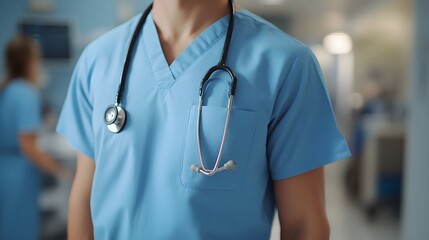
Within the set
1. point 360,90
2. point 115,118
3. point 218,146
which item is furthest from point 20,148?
point 360,90

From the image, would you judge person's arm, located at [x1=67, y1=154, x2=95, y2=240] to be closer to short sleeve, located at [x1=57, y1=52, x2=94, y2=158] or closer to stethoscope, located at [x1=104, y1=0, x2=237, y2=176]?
short sleeve, located at [x1=57, y1=52, x2=94, y2=158]

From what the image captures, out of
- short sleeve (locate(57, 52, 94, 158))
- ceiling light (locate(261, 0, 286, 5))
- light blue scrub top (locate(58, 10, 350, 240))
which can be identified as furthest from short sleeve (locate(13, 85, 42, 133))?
ceiling light (locate(261, 0, 286, 5))

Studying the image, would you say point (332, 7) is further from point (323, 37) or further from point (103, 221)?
point (103, 221)

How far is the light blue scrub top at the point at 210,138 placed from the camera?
0.61 metres

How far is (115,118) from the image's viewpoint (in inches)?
24.6

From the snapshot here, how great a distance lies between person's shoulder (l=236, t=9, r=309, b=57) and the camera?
2.11 feet

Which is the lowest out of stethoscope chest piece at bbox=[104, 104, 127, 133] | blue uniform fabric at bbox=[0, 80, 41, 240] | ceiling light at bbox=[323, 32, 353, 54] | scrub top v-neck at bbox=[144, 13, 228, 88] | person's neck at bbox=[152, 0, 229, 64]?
blue uniform fabric at bbox=[0, 80, 41, 240]

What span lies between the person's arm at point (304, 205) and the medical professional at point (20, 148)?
134cm

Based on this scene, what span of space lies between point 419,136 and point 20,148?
1.91 meters

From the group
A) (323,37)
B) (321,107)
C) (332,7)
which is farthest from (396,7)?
(321,107)

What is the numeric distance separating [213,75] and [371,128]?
10.2 feet

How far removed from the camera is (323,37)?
24.7ft

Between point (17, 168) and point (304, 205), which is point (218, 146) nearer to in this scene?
point (304, 205)

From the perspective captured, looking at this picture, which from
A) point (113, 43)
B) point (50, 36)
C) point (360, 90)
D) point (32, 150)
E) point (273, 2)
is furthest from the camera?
point (360, 90)
